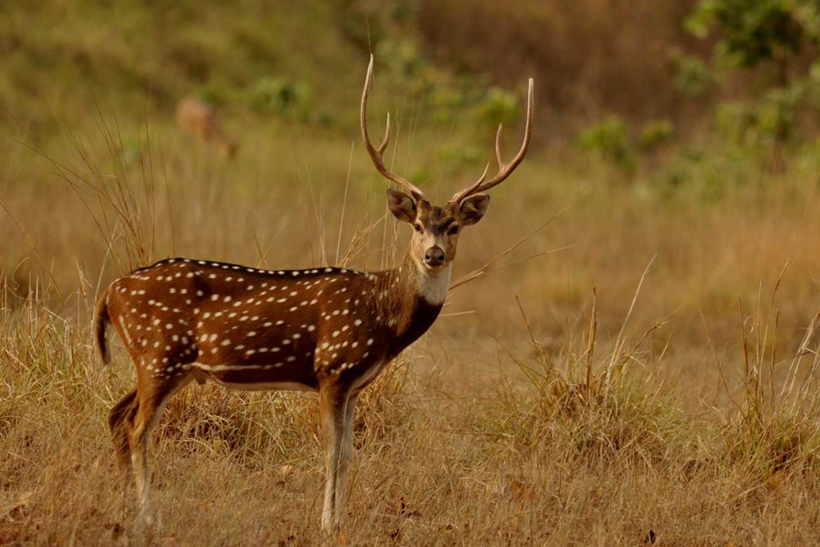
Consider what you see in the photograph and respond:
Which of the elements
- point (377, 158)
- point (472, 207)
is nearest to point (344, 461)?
point (472, 207)

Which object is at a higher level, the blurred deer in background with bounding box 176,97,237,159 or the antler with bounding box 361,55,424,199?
the antler with bounding box 361,55,424,199

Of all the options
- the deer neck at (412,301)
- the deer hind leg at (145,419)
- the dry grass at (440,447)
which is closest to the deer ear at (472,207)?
the deer neck at (412,301)

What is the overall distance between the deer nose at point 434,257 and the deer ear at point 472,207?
0.46 metres

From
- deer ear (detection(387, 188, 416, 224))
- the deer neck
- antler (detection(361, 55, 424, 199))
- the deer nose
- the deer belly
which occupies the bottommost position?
the deer belly

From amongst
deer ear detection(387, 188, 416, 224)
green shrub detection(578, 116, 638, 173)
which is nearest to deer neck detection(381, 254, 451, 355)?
deer ear detection(387, 188, 416, 224)

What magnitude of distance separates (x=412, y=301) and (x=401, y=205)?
523 millimetres

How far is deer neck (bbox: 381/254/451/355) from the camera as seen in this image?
6316 millimetres

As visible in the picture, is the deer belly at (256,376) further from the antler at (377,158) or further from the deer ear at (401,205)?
the antler at (377,158)

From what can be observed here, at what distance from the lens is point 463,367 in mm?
8906

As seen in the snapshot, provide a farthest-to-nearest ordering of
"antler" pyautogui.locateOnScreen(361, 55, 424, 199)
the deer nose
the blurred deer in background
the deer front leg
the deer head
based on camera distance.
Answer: the blurred deer in background < "antler" pyautogui.locateOnScreen(361, 55, 424, 199) < the deer front leg < the deer head < the deer nose

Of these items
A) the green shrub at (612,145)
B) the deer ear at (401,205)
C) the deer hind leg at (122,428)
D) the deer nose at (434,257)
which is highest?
the deer ear at (401,205)

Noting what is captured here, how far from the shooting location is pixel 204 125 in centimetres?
1788

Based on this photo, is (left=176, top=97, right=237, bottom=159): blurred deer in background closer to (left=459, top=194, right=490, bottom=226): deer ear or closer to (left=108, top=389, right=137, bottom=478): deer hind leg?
(left=108, top=389, right=137, bottom=478): deer hind leg

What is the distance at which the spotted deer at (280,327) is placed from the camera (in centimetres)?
626
